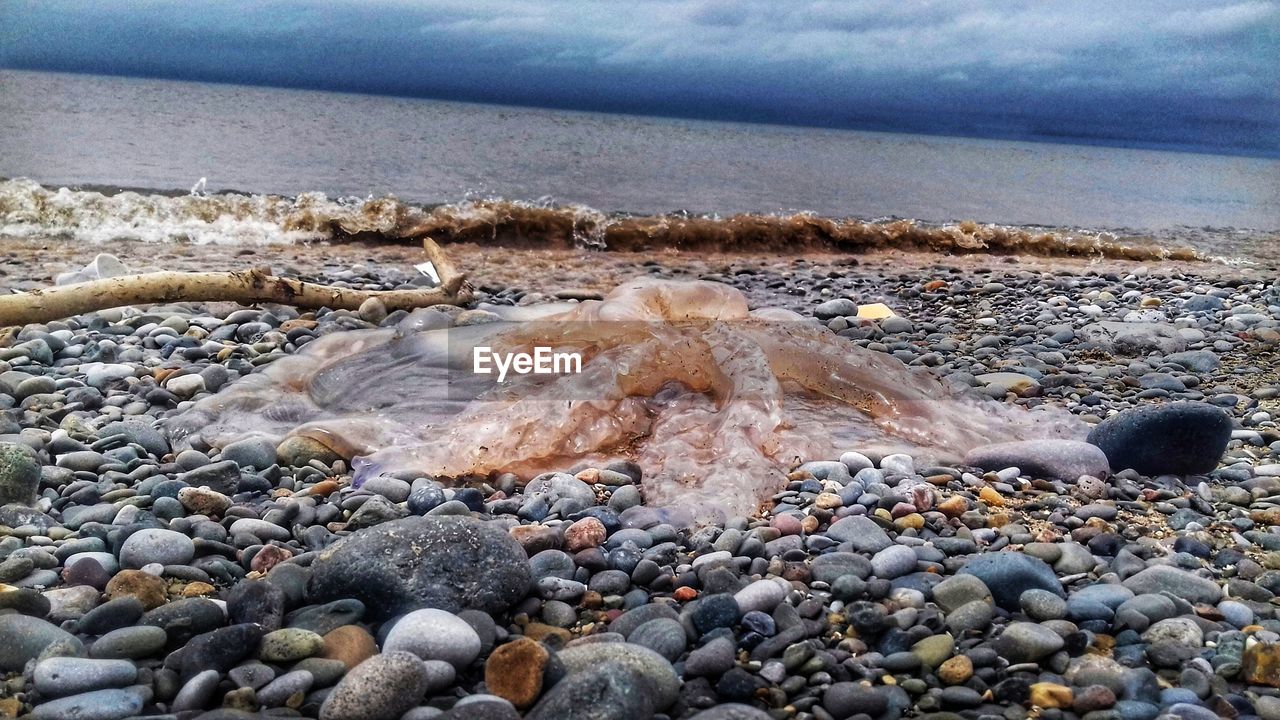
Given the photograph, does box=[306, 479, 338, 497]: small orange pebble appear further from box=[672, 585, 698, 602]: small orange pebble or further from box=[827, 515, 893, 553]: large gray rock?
box=[827, 515, 893, 553]: large gray rock

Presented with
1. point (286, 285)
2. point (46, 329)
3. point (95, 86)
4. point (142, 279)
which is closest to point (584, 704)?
point (142, 279)

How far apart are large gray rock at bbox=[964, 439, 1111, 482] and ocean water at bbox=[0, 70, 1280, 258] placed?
23.5 ft

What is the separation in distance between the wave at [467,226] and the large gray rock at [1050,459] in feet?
22.9

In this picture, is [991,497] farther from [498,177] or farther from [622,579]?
[498,177]

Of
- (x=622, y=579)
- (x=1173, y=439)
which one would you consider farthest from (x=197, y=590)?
(x=1173, y=439)

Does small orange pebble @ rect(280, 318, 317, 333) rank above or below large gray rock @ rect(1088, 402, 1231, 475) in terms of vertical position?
below

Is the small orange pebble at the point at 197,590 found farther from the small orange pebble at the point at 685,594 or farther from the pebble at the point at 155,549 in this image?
the small orange pebble at the point at 685,594

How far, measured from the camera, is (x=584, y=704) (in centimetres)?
149

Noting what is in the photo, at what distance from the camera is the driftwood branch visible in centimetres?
362

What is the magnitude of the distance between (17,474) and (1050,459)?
9.69 feet

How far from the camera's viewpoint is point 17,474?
2.41 m

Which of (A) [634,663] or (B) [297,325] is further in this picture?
(B) [297,325]

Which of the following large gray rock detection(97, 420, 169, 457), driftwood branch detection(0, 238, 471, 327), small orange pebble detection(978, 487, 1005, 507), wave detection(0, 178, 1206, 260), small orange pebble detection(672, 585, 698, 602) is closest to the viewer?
small orange pebble detection(672, 585, 698, 602)

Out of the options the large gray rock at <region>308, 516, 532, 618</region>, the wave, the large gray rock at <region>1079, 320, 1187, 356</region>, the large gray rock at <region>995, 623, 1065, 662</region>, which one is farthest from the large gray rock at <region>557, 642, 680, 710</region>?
the wave
